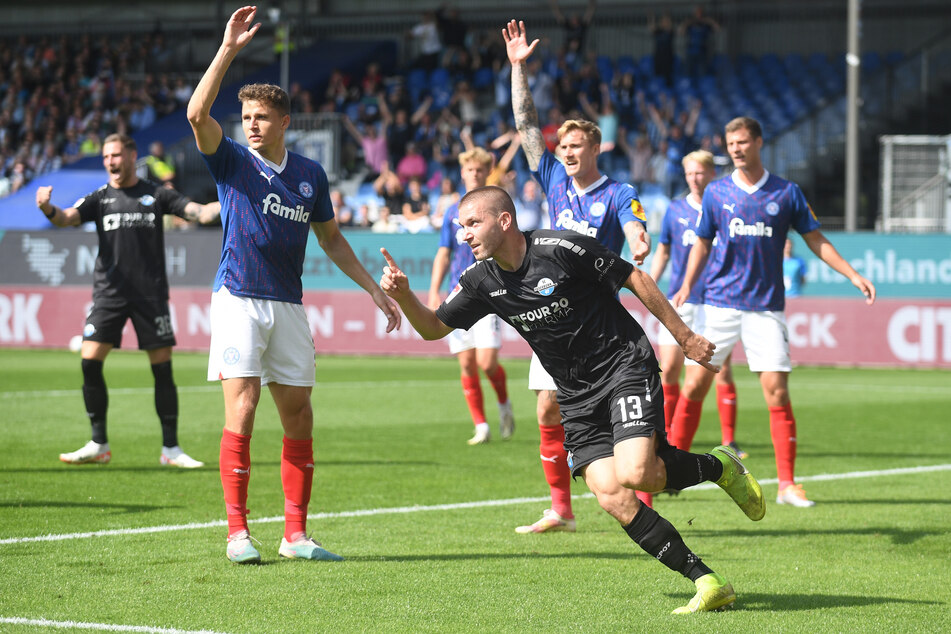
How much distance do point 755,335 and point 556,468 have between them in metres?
1.90

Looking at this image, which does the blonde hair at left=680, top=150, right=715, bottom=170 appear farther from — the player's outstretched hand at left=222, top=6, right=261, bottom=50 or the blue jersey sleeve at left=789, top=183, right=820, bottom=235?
the player's outstretched hand at left=222, top=6, right=261, bottom=50

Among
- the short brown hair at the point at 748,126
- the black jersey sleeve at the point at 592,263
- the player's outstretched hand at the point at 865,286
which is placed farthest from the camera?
the short brown hair at the point at 748,126

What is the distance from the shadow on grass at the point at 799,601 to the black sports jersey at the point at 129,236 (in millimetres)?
5696

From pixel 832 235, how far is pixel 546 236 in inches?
607

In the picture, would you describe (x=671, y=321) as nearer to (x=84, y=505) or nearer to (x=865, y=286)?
(x=865, y=286)

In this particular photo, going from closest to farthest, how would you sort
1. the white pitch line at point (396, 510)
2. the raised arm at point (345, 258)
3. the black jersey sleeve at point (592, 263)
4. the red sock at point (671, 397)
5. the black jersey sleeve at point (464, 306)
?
the black jersey sleeve at point (592, 263) → the black jersey sleeve at point (464, 306) → the raised arm at point (345, 258) → the white pitch line at point (396, 510) → the red sock at point (671, 397)

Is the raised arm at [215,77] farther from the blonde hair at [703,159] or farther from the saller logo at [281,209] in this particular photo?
the blonde hair at [703,159]

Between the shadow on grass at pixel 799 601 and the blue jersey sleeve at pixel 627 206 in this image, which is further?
the blue jersey sleeve at pixel 627 206

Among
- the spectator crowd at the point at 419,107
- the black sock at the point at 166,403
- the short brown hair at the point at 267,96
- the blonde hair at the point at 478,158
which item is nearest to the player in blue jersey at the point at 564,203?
the short brown hair at the point at 267,96

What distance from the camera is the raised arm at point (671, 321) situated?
17.7 ft

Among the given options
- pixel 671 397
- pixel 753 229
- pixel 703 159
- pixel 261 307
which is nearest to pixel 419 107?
pixel 703 159

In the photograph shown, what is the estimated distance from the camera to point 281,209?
21.1 ft

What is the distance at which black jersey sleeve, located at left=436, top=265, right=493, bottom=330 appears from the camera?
586 cm

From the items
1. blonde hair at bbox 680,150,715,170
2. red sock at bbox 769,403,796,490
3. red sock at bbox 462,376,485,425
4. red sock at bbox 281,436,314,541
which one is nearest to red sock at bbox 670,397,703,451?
red sock at bbox 769,403,796,490
